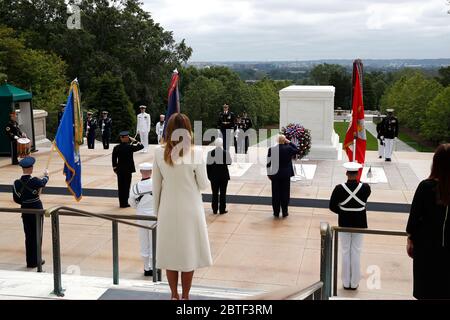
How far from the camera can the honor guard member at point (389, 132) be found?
52.8ft

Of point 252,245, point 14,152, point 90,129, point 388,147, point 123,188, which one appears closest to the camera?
point 252,245

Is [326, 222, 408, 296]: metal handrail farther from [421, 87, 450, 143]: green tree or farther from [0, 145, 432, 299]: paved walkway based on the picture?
[421, 87, 450, 143]: green tree

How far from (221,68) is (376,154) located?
185 feet

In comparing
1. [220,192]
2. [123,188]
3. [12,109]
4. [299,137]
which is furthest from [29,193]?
[12,109]

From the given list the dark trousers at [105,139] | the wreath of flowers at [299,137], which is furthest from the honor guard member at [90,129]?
the wreath of flowers at [299,137]

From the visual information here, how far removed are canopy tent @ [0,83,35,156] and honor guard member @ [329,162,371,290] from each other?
40.4 feet

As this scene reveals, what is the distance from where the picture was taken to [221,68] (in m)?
73.1

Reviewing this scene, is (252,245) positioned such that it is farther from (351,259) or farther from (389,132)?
(389,132)

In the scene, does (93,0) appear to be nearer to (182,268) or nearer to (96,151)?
(96,151)

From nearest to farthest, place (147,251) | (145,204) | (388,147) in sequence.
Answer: (147,251), (145,204), (388,147)

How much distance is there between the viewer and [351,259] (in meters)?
6.25

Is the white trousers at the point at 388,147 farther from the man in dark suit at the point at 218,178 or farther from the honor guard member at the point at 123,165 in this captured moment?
the honor guard member at the point at 123,165

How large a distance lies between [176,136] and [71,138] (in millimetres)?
4717
